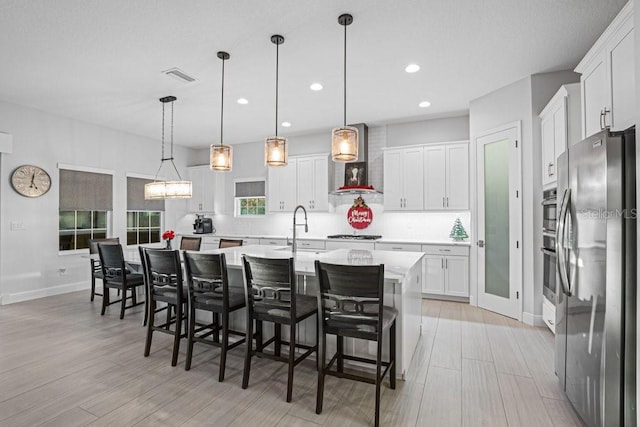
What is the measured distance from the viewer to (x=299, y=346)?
8.72 feet

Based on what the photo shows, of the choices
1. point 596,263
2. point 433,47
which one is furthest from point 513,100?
point 596,263

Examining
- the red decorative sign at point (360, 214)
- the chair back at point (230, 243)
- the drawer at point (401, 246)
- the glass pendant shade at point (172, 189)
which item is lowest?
the drawer at point (401, 246)

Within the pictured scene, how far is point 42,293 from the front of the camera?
5.18 metres

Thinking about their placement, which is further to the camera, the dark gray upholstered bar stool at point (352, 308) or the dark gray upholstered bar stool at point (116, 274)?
the dark gray upholstered bar stool at point (116, 274)

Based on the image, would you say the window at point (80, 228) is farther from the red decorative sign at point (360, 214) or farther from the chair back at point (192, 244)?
the red decorative sign at point (360, 214)

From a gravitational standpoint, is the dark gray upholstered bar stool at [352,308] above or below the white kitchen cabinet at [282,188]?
below

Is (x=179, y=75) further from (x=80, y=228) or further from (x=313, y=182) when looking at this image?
(x=80, y=228)

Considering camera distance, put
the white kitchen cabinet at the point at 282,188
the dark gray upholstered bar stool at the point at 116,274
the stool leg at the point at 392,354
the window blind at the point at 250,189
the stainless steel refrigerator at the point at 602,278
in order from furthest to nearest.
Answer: the window blind at the point at 250,189, the white kitchen cabinet at the point at 282,188, the dark gray upholstered bar stool at the point at 116,274, the stool leg at the point at 392,354, the stainless steel refrigerator at the point at 602,278

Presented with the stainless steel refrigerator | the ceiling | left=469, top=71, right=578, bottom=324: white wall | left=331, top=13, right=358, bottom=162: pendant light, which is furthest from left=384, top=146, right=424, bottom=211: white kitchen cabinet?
the stainless steel refrigerator

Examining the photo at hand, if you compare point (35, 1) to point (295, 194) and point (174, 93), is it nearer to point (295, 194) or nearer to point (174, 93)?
point (174, 93)

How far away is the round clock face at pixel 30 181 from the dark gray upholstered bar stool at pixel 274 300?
4.57 metres

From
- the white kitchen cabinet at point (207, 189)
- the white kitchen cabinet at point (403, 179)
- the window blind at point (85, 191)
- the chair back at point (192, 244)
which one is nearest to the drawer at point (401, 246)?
the white kitchen cabinet at point (403, 179)

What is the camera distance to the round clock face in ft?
16.0

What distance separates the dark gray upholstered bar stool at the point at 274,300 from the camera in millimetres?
2316
